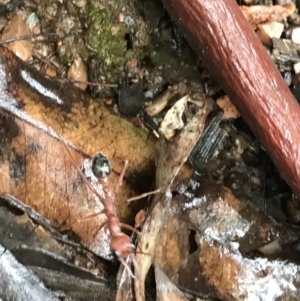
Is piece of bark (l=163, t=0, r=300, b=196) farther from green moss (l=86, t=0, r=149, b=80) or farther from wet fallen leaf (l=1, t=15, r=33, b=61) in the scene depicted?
wet fallen leaf (l=1, t=15, r=33, b=61)

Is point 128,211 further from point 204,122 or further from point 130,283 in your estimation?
point 204,122

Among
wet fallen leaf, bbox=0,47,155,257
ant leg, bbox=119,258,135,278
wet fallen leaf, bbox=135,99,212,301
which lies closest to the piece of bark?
wet fallen leaf, bbox=135,99,212,301

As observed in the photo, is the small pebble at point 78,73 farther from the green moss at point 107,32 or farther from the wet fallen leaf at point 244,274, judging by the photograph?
the wet fallen leaf at point 244,274

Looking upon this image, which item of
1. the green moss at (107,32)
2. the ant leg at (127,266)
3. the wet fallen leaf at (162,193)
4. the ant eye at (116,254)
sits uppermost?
the green moss at (107,32)

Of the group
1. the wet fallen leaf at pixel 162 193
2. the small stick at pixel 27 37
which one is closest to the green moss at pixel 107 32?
the small stick at pixel 27 37

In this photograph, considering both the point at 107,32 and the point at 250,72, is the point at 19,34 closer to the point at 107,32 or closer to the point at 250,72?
the point at 107,32

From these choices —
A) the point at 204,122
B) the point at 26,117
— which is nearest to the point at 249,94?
the point at 204,122

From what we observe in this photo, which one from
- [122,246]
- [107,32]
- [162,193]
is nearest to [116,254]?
[122,246]
